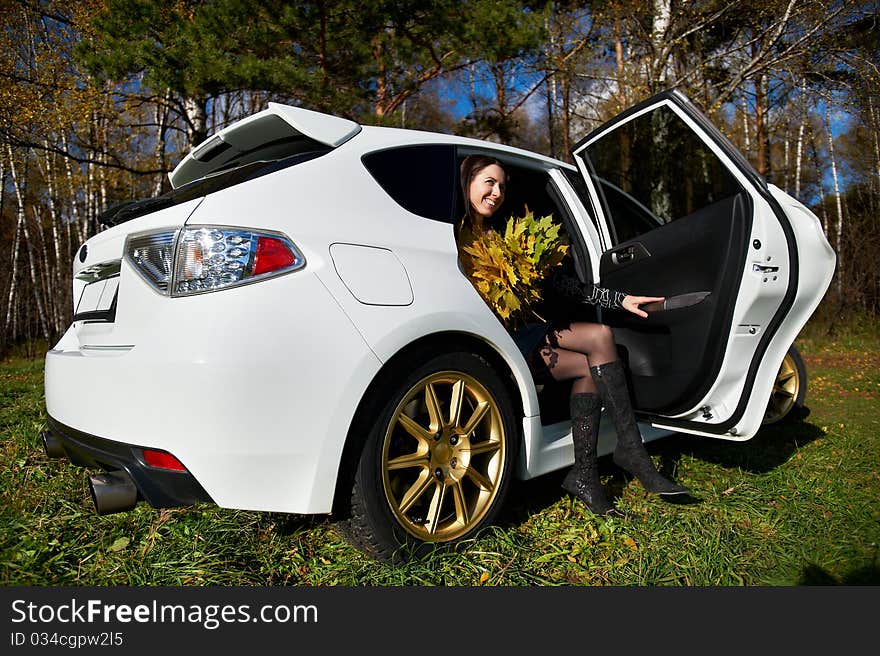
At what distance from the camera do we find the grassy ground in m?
2.01

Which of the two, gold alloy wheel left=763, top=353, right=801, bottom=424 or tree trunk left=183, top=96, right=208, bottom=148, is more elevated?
tree trunk left=183, top=96, right=208, bottom=148

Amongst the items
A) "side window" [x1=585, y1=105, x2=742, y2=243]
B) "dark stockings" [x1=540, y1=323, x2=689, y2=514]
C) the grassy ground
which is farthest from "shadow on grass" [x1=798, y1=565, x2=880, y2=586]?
"side window" [x1=585, y1=105, x2=742, y2=243]

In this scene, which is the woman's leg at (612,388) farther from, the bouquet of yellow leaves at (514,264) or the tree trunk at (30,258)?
the tree trunk at (30,258)

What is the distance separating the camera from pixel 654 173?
345cm

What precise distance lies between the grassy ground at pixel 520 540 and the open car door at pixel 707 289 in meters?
0.47

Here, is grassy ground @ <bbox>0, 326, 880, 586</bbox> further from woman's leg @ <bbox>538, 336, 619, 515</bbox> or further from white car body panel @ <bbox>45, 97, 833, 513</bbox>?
white car body panel @ <bbox>45, 97, 833, 513</bbox>

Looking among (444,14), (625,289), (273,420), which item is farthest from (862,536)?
(444,14)

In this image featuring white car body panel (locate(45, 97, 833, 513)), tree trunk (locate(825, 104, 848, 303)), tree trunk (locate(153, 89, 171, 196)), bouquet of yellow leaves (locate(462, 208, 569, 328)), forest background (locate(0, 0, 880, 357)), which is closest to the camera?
white car body panel (locate(45, 97, 833, 513))

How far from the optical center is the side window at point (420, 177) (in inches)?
86.7

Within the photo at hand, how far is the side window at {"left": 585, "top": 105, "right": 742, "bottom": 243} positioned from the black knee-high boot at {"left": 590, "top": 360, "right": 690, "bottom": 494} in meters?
0.94

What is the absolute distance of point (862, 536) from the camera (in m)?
2.44

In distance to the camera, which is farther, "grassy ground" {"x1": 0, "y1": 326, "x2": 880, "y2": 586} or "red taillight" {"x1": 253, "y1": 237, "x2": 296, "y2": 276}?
"grassy ground" {"x1": 0, "y1": 326, "x2": 880, "y2": 586}

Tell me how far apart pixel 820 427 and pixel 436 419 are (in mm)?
3477

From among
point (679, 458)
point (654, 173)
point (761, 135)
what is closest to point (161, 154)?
point (654, 173)
